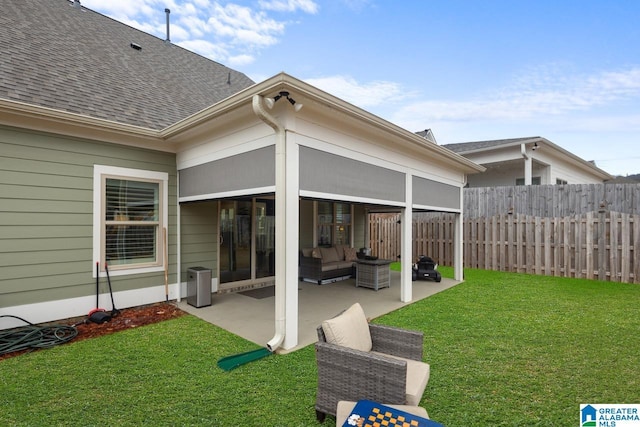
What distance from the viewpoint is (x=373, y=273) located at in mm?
7410

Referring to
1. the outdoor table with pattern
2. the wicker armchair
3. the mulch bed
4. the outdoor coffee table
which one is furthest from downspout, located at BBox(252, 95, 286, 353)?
the outdoor coffee table

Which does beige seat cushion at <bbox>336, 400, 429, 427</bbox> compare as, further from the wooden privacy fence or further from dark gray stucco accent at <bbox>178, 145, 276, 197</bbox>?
the wooden privacy fence

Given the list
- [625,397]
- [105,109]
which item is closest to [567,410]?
[625,397]

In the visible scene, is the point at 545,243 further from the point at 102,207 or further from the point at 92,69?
the point at 92,69

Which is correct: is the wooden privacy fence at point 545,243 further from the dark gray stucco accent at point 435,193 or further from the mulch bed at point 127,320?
the mulch bed at point 127,320

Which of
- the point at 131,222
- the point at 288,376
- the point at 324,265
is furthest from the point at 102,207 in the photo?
the point at 324,265

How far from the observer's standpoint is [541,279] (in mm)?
8250

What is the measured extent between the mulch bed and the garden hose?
0.26ft

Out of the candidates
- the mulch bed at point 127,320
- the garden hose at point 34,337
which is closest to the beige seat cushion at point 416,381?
the mulch bed at point 127,320

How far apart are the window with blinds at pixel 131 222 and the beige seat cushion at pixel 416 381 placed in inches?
199

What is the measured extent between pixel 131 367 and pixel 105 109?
4.27 metres

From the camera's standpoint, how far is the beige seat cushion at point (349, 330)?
2.64 m

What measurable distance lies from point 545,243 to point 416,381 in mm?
8352

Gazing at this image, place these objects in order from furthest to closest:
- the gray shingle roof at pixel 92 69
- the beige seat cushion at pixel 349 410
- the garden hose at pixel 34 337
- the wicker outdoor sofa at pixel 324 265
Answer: the wicker outdoor sofa at pixel 324 265, the gray shingle roof at pixel 92 69, the garden hose at pixel 34 337, the beige seat cushion at pixel 349 410
